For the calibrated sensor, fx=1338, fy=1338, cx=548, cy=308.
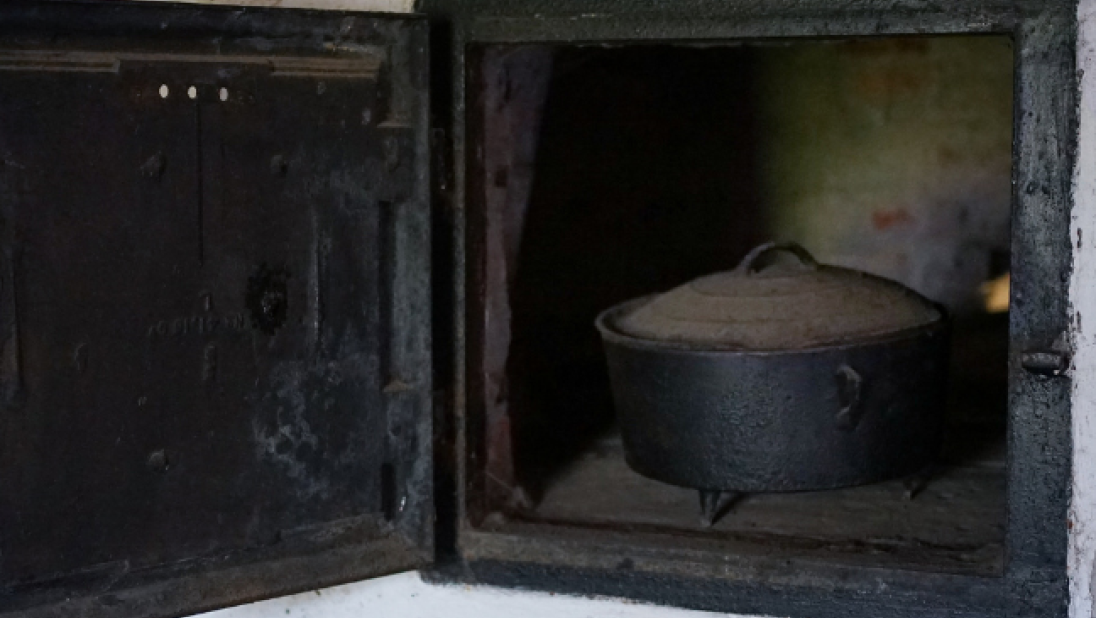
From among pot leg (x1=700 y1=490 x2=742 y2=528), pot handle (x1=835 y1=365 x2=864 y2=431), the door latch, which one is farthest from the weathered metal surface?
pot handle (x1=835 y1=365 x2=864 y2=431)

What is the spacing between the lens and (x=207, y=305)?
1716mm

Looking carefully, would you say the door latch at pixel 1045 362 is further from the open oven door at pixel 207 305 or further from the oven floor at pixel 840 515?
the open oven door at pixel 207 305

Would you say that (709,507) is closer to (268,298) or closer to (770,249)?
(770,249)

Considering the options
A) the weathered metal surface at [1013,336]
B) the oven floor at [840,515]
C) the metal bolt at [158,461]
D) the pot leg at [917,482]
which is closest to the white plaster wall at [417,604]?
the weathered metal surface at [1013,336]

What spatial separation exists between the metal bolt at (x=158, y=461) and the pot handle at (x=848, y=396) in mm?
957

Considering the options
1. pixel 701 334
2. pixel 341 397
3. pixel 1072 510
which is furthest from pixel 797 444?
pixel 341 397

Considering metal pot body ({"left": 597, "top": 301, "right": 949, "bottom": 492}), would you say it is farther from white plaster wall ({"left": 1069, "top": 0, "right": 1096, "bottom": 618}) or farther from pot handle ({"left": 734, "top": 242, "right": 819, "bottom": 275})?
white plaster wall ({"left": 1069, "top": 0, "right": 1096, "bottom": 618})

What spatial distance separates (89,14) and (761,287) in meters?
1.07

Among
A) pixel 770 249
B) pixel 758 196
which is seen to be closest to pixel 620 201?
pixel 758 196

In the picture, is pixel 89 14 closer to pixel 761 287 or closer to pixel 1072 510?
pixel 761 287

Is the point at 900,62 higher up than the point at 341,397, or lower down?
higher up

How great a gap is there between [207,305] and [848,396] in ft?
3.05

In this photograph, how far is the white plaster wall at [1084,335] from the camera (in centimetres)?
162

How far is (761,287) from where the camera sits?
2107mm
